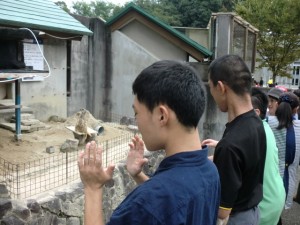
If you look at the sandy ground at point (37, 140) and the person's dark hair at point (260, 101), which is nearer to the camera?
the person's dark hair at point (260, 101)

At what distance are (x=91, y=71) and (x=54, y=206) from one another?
24.1 feet

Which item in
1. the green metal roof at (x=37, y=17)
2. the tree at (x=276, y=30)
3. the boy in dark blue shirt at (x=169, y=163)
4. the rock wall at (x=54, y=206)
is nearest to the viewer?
the boy in dark blue shirt at (x=169, y=163)

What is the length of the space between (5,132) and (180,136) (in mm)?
6613

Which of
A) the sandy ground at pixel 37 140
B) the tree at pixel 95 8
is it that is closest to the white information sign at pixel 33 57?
the sandy ground at pixel 37 140

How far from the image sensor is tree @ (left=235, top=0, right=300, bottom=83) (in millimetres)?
16250

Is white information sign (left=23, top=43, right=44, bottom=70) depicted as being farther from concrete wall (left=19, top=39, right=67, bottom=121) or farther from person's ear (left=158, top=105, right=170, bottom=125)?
person's ear (left=158, top=105, right=170, bottom=125)

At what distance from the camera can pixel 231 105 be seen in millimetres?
2391

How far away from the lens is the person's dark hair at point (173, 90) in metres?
1.46

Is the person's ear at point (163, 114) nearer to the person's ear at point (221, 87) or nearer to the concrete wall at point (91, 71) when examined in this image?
the person's ear at point (221, 87)

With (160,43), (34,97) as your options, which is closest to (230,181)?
(34,97)

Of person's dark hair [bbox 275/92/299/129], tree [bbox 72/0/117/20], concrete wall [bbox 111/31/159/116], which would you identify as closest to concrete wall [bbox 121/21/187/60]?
concrete wall [bbox 111/31/159/116]

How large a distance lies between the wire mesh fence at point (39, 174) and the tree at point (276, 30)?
12.0m

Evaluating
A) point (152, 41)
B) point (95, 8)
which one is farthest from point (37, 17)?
point (95, 8)

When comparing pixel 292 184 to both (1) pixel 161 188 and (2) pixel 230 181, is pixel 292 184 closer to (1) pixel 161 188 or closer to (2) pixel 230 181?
(2) pixel 230 181
